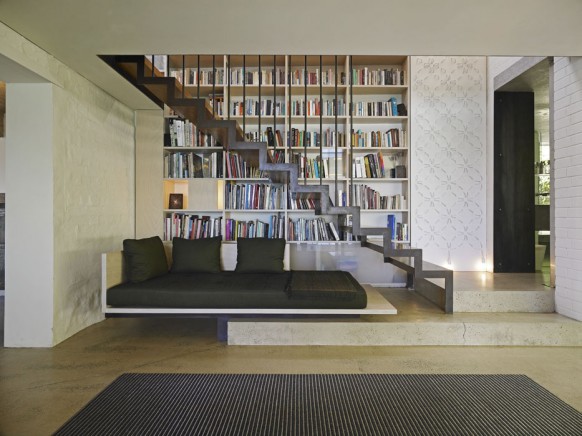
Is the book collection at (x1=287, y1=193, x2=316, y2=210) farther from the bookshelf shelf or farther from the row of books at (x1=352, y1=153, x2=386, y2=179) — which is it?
the bookshelf shelf

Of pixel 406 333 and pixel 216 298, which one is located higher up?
pixel 216 298

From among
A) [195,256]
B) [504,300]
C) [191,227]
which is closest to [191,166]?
[191,227]

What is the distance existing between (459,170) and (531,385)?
345 centimetres

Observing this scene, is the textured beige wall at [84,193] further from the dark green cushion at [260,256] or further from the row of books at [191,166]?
the dark green cushion at [260,256]

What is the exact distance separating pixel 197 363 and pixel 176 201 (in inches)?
107

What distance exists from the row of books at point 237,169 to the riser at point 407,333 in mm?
2226

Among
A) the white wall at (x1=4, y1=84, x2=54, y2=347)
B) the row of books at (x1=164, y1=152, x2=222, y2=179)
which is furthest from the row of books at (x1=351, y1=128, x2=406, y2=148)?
the white wall at (x1=4, y1=84, x2=54, y2=347)

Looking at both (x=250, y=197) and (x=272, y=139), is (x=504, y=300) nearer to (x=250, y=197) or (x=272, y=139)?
(x=250, y=197)

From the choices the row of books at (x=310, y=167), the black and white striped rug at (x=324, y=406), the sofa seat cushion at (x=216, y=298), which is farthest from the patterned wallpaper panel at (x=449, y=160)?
the black and white striped rug at (x=324, y=406)

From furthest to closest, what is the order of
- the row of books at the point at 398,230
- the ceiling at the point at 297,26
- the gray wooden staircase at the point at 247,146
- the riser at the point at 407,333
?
the row of books at the point at 398,230 → the gray wooden staircase at the point at 247,146 → the riser at the point at 407,333 → the ceiling at the point at 297,26

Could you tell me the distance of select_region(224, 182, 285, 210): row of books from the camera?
209 inches

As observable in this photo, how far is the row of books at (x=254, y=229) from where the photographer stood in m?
5.34

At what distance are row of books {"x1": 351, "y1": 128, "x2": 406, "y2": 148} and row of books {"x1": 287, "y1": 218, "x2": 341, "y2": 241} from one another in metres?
1.10

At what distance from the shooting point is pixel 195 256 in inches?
175
